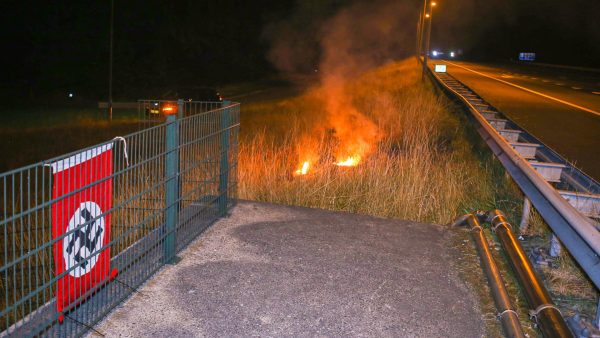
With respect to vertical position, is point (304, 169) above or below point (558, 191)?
below

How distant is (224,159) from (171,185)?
1688 millimetres

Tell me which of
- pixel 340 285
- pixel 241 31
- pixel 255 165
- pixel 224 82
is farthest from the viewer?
pixel 241 31

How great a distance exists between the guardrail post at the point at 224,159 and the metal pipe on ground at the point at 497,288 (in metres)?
2.72

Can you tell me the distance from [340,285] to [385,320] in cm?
70

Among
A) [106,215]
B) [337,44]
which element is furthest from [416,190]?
[337,44]

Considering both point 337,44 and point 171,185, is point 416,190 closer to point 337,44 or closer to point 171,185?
point 171,185

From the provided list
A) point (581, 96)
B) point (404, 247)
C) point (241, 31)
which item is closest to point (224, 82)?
point (241, 31)

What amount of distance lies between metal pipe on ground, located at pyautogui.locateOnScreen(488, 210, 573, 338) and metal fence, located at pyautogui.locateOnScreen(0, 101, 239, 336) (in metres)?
2.92

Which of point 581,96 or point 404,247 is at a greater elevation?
point 581,96

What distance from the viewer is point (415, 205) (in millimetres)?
8594

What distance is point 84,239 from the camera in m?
4.14

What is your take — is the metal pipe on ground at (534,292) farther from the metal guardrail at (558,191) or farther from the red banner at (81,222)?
the red banner at (81,222)

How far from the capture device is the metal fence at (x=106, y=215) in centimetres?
379

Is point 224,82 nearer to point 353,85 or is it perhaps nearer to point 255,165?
point 353,85
